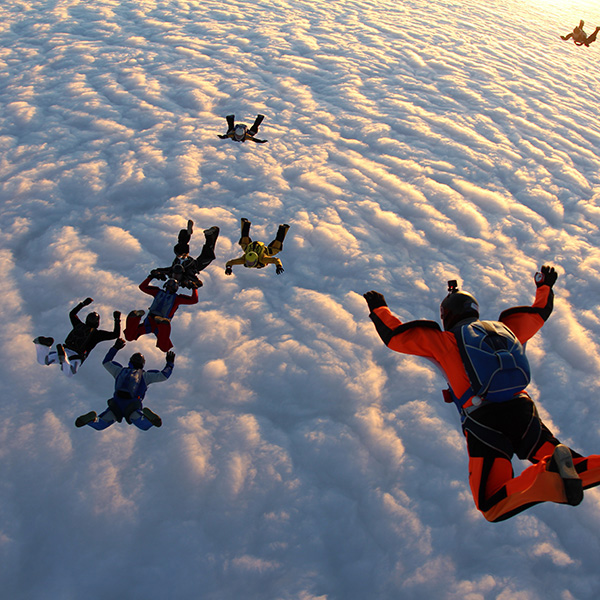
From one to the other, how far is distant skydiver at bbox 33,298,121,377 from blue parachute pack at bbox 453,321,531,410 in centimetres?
293

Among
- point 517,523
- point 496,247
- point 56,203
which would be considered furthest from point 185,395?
point 496,247

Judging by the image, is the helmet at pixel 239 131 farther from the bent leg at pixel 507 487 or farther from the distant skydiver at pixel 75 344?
the bent leg at pixel 507 487

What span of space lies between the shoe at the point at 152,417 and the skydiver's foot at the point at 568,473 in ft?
8.77

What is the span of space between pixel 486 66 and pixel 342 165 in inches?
292

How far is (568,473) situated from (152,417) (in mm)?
2812

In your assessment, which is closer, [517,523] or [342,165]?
[517,523]

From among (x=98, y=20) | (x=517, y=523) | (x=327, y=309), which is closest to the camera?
(x=517, y=523)

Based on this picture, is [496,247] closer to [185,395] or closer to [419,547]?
[419,547]

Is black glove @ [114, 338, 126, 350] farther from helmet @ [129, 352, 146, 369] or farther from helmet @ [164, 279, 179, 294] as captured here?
helmet @ [164, 279, 179, 294]

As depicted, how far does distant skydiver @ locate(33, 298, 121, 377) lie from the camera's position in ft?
11.6

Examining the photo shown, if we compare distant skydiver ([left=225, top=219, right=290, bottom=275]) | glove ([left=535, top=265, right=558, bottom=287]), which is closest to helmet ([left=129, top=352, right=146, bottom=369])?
distant skydiver ([left=225, top=219, right=290, bottom=275])

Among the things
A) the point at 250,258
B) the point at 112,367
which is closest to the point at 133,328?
the point at 112,367

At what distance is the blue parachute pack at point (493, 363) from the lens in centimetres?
284

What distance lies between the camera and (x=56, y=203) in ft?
18.0
